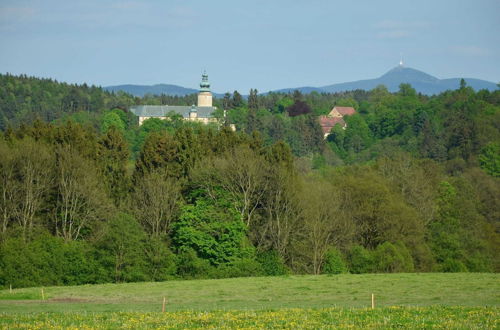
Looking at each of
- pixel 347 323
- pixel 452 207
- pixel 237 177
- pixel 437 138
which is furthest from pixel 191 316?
pixel 437 138

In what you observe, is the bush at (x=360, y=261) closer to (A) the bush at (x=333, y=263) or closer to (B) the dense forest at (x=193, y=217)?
(B) the dense forest at (x=193, y=217)

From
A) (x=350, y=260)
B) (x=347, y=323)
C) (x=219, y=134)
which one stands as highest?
(x=219, y=134)

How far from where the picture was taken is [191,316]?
30203 millimetres

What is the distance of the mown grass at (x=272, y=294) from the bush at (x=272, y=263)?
21.8ft

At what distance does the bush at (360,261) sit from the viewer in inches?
2554

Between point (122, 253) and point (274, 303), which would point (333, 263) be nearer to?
point (122, 253)

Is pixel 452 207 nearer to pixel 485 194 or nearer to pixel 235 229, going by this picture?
pixel 485 194

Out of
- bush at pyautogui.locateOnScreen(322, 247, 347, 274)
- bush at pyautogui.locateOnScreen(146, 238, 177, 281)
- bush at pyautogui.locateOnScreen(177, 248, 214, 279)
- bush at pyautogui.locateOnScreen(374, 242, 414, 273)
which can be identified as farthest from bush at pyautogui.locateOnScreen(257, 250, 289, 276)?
bush at pyautogui.locateOnScreen(374, 242, 414, 273)

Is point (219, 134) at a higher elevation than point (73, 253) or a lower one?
higher

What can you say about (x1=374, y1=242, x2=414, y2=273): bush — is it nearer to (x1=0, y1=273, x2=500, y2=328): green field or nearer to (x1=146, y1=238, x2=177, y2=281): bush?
(x1=0, y1=273, x2=500, y2=328): green field

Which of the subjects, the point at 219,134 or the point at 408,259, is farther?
the point at 219,134

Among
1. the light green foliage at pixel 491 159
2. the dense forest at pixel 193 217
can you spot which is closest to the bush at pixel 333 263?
the dense forest at pixel 193 217

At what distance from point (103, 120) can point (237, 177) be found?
117291 millimetres

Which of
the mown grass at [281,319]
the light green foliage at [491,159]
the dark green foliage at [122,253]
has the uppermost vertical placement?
the light green foliage at [491,159]
